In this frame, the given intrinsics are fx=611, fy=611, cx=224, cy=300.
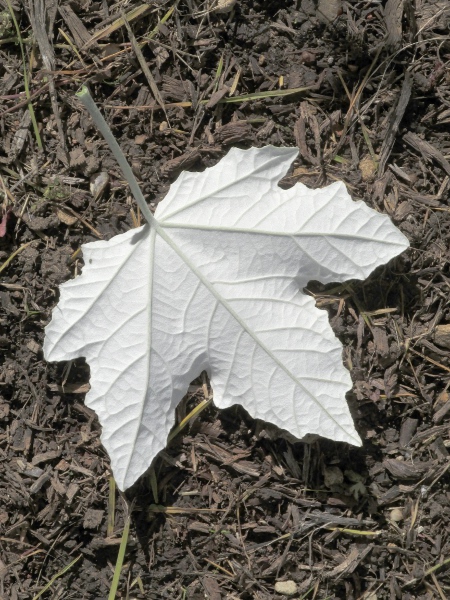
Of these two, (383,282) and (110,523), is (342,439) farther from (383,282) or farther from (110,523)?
(110,523)

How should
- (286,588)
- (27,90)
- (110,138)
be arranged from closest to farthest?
(110,138)
(286,588)
(27,90)

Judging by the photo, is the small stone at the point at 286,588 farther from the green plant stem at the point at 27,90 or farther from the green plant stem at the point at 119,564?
the green plant stem at the point at 27,90

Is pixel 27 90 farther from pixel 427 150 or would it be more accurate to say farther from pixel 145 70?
pixel 427 150

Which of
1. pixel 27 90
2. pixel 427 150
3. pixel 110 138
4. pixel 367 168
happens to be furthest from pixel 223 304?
pixel 27 90

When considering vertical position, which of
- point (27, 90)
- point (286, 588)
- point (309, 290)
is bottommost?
point (286, 588)

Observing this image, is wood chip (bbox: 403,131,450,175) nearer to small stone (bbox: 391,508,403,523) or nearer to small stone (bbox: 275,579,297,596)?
small stone (bbox: 391,508,403,523)

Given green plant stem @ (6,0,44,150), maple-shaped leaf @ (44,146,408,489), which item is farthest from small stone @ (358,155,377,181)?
green plant stem @ (6,0,44,150)
